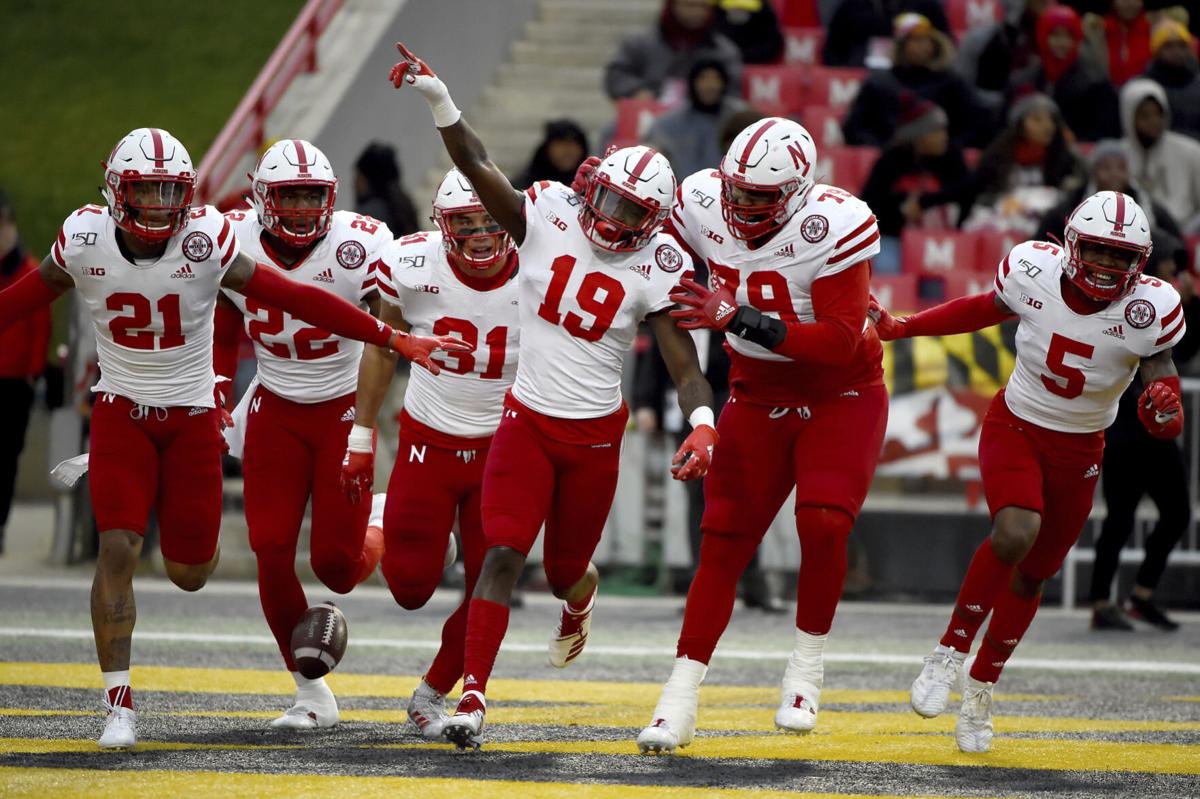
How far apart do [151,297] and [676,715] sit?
221cm

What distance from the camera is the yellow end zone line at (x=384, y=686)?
309 inches

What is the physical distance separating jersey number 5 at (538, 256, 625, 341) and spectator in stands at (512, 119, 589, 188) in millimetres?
6001

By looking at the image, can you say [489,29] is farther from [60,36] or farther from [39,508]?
[60,36]

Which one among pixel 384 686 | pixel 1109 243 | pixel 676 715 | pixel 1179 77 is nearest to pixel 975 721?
pixel 676 715

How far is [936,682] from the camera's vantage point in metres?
6.80

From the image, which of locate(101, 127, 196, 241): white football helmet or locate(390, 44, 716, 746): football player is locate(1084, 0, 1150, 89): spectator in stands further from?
locate(101, 127, 196, 241): white football helmet

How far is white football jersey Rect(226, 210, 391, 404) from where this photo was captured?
7.07 metres

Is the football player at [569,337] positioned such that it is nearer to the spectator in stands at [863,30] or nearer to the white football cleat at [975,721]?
the white football cleat at [975,721]

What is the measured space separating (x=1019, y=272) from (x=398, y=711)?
284cm

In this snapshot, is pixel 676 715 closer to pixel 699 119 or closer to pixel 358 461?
pixel 358 461

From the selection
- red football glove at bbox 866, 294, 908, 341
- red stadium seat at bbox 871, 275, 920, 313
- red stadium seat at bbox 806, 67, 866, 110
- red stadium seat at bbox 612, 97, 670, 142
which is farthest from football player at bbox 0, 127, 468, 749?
red stadium seat at bbox 806, 67, 866, 110

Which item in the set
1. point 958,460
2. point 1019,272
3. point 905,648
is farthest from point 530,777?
point 958,460

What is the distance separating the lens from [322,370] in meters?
7.16

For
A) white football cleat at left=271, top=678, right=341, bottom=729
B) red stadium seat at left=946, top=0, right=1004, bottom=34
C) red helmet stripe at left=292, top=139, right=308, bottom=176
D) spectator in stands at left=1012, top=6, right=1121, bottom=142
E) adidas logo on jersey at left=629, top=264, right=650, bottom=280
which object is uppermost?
red stadium seat at left=946, top=0, right=1004, bottom=34
